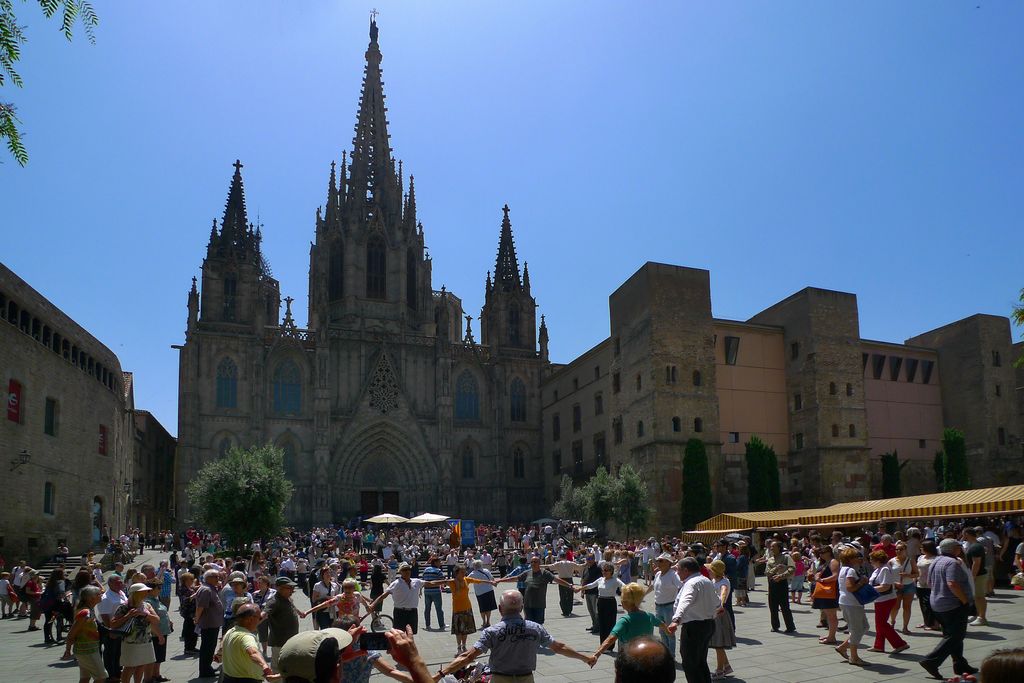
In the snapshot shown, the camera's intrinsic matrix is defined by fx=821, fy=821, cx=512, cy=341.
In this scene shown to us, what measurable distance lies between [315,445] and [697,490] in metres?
23.8

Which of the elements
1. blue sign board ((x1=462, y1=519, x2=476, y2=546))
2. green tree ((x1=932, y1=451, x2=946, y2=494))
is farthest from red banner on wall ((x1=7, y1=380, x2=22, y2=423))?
green tree ((x1=932, y1=451, x2=946, y2=494))

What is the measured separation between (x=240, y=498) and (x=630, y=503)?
55.0ft

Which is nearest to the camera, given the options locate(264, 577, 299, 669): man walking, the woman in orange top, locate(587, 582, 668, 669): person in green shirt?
locate(587, 582, 668, 669): person in green shirt

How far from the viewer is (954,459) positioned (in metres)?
43.0

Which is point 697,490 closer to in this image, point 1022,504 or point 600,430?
point 600,430

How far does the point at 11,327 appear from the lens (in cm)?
2628

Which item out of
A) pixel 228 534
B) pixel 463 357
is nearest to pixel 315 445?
pixel 463 357

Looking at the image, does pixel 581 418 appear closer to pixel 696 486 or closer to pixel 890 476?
pixel 696 486

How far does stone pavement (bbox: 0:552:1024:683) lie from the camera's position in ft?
33.5

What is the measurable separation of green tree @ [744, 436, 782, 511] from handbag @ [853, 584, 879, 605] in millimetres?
29430

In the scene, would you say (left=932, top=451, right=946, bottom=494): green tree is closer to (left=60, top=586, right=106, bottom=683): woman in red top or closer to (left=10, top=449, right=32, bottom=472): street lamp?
(left=10, top=449, right=32, bottom=472): street lamp

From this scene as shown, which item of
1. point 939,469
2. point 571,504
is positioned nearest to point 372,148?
point 571,504

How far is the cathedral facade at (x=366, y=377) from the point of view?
49531mm

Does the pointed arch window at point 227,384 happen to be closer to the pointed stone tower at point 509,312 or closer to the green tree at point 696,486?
the pointed stone tower at point 509,312
